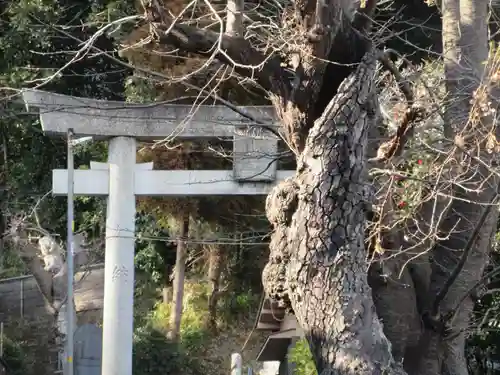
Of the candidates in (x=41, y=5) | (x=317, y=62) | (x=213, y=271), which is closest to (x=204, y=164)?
(x=213, y=271)

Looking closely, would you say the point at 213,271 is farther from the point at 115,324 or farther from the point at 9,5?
the point at 9,5

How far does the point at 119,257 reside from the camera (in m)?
9.15

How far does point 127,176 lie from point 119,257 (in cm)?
114

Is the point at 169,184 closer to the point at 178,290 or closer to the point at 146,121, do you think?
the point at 146,121

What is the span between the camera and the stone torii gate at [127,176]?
8.73 metres

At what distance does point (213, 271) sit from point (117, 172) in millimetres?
5813

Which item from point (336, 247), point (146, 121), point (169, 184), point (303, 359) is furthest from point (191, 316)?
point (336, 247)

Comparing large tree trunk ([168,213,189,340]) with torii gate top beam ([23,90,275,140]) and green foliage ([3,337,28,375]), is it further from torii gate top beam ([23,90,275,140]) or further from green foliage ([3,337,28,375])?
torii gate top beam ([23,90,275,140])

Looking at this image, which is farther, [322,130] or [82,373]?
[82,373]

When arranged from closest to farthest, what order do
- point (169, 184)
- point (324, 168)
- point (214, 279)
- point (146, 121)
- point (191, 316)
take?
point (324, 168) < point (146, 121) < point (169, 184) < point (214, 279) < point (191, 316)

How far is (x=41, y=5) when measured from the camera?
12000 millimetres

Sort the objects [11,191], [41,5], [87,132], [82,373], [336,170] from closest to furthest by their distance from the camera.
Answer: [336,170] → [87,132] → [82,373] → [41,5] → [11,191]

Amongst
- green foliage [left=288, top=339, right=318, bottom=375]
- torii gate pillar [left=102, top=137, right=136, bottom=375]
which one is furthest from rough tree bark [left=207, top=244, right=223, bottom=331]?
green foliage [left=288, top=339, right=318, bottom=375]

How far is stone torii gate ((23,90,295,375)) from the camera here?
28.6 ft
